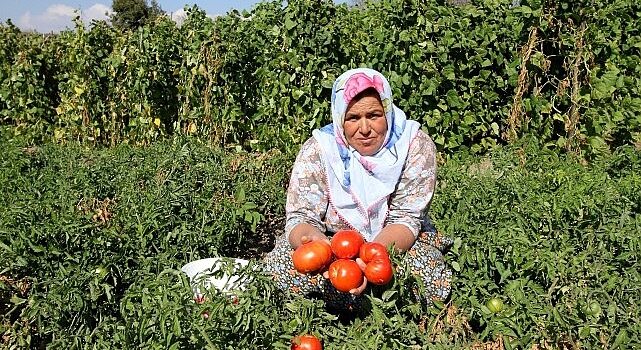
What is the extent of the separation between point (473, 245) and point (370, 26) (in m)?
3.22

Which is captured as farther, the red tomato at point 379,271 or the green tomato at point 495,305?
the green tomato at point 495,305

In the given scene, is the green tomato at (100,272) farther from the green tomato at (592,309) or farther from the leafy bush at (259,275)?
the green tomato at (592,309)

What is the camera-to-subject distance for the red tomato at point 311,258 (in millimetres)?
2270

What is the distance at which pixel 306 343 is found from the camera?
2133 mm

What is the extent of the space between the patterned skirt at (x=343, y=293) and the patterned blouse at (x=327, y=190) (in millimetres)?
89

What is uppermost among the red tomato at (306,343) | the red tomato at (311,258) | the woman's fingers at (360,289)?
the red tomato at (311,258)

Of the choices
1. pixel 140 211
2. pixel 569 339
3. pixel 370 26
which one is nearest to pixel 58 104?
pixel 370 26

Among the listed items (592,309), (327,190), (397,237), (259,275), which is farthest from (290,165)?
(592,309)

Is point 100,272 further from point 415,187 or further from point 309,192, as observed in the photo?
point 415,187

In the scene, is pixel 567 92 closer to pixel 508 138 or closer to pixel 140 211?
pixel 508 138

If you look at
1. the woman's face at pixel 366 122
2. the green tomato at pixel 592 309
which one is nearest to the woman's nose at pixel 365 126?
the woman's face at pixel 366 122

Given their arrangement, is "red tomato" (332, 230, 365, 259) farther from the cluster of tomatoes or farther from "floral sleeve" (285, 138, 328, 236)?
"floral sleeve" (285, 138, 328, 236)

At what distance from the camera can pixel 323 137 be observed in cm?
280

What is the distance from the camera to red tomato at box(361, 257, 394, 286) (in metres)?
2.19
